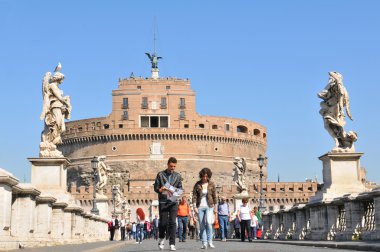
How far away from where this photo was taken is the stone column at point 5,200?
8383mm

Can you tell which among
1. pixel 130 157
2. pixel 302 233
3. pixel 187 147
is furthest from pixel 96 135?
pixel 302 233

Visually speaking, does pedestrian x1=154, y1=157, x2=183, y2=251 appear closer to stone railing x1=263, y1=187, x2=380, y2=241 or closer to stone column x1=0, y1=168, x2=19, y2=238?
stone column x1=0, y1=168, x2=19, y2=238

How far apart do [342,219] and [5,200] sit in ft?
20.7

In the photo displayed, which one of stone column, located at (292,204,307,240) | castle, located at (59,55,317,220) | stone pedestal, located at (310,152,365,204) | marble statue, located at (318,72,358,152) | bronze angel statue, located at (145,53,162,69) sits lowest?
stone column, located at (292,204,307,240)

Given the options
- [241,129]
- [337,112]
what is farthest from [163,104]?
[337,112]

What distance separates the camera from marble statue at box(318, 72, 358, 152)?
12.9 m

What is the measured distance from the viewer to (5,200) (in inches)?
333

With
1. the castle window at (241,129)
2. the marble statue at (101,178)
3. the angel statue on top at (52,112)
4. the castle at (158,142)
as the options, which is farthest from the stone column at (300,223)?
the castle window at (241,129)

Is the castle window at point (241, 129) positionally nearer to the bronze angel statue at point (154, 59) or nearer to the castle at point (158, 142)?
the castle at point (158, 142)

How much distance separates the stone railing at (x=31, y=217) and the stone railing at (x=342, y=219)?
4.74 metres

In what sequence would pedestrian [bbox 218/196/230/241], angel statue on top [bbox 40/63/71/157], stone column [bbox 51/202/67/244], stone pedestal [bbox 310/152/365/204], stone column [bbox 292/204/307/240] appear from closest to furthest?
stone column [bbox 51/202/67/244], stone pedestal [bbox 310/152/365/204], angel statue on top [bbox 40/63/71/157], stone column [bbox 292/204/307/240], pedestrian [bbox 218/196/230/241]

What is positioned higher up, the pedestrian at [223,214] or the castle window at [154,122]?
the castle window at [154,122]

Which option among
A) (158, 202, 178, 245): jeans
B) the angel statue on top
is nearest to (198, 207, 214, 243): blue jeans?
(158, 202, 178, 245): jeans

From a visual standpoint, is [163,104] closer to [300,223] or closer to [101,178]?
[101,178]
